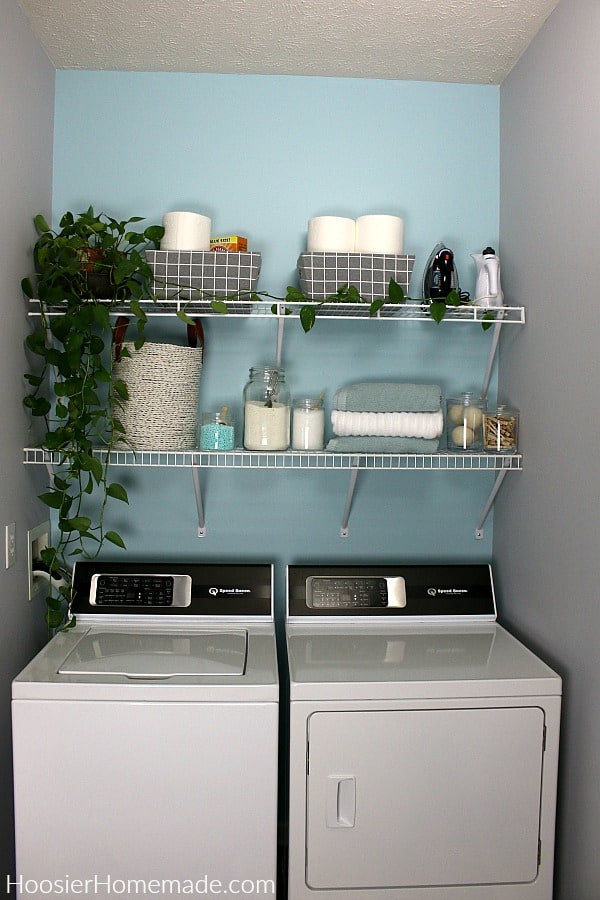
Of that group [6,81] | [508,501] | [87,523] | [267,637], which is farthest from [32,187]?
[508,501]

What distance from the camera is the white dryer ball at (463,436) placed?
2207mm

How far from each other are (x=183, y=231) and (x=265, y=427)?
577mm

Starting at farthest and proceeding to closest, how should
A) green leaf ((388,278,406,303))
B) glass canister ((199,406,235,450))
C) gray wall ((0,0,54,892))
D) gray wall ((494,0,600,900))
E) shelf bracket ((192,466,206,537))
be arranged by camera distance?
shelf bracket ((192,466,206,537)), glass canister ((199,406,235,450)), green leaf ((388,278,406,303)), gray wall ((0,0,54,892)), gray wall ((494,0,600,900))

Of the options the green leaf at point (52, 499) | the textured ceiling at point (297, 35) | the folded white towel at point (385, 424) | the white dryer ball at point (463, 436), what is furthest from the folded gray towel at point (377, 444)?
the textured ceiling at point (297, 35)

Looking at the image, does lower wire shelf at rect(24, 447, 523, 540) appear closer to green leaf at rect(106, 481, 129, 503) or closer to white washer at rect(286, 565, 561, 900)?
green leaf at rect(106, 481, 129, 503)

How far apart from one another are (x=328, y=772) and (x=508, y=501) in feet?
3.16

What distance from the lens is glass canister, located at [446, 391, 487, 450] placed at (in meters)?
2.21

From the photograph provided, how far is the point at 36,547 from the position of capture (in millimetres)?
2221

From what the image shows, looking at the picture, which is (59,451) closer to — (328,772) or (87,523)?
(87,523)

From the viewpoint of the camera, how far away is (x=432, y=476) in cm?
245

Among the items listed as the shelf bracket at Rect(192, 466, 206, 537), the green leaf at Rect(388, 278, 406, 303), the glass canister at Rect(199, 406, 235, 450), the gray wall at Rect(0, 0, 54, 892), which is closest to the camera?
the gray wall at Rect(0, 0, 54, 892)

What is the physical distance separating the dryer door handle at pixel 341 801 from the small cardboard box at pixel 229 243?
4.53ft

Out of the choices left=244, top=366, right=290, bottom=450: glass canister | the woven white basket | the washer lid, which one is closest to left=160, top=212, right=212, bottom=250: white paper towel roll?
the woven white basket

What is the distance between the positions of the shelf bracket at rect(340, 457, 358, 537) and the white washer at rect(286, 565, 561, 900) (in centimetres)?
56
